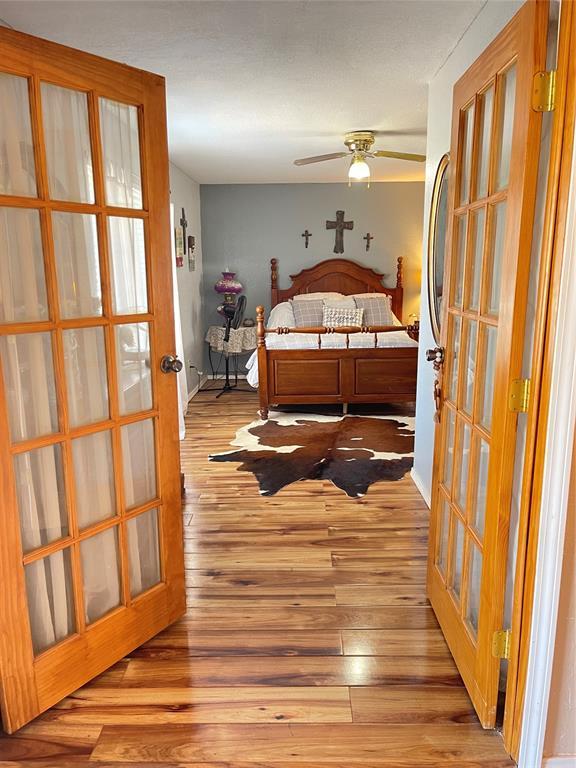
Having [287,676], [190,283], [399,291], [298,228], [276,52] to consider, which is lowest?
[287,676]

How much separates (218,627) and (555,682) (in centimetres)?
124

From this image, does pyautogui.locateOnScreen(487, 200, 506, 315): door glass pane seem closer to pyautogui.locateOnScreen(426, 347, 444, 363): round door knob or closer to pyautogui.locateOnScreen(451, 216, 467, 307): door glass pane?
pyautogui.locateOnScreen(451, 216, 467, 307): door glass pane

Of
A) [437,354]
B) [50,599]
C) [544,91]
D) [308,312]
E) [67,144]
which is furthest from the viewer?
[308,312]

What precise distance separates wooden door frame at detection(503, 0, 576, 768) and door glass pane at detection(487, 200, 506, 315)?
278 millimetres

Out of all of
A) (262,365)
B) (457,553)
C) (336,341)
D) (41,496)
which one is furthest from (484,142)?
(262,365)

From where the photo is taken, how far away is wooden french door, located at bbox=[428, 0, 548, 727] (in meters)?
1.48

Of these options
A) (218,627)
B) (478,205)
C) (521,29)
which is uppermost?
(521,29)

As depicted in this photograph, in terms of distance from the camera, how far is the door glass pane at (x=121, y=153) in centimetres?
187

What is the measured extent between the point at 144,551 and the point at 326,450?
94.2 inches

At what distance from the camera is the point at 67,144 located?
177 cm

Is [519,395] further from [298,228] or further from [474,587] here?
[298,228]

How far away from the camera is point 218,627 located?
7.49ft

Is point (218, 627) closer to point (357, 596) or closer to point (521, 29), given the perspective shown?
point (357, 596)

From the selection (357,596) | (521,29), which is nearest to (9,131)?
(521,29)
